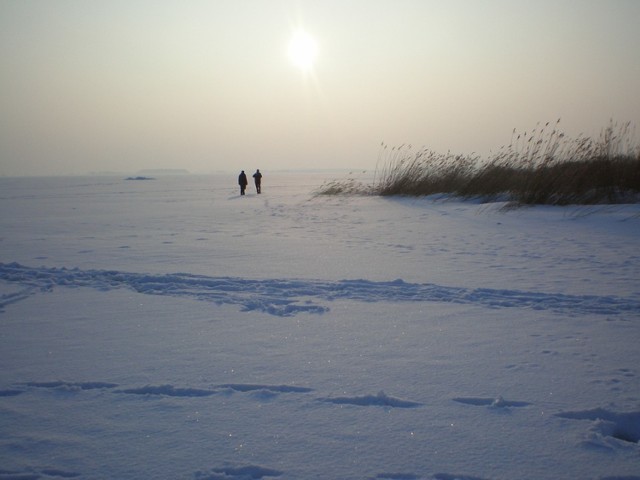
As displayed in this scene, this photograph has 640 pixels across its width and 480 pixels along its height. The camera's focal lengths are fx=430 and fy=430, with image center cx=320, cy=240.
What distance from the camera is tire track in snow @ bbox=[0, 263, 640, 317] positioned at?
3.06 meters

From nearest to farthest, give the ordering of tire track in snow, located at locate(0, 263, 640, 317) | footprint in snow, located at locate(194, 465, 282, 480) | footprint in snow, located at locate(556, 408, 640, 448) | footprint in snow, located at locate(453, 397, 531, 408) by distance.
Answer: footprint in snow, located at locate(194, 465, 282, 480), footprint in snow, located at locate(556, 408, 640, 448), footprint in snow, located at locate(453, 397, 531, 408), tire track in snow, located at locate(0, 263, 640, 317)

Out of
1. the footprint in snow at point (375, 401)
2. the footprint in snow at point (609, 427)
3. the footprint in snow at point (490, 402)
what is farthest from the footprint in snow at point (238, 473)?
the footprint in snow at point (609, 427)

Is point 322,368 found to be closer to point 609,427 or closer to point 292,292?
point 609,427

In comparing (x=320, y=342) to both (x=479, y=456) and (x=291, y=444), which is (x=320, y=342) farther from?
(x=479, y=456)

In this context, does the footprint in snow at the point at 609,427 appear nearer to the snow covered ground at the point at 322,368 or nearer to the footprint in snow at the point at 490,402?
the snow covered ground at the point at 322,368

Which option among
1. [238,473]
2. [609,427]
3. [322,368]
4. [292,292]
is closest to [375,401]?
[322,368]

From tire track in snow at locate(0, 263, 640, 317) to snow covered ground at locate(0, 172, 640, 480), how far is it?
2 cm

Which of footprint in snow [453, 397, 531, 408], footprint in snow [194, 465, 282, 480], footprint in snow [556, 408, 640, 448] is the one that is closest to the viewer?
footprint in snow [194, 465, 282, 480]

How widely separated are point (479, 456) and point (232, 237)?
5.49 metres

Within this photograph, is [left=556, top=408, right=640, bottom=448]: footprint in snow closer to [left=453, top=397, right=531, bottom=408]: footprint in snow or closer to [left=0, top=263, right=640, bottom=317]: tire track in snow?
[left=453, top=397, right=531, bottom=408]: footprint in snow

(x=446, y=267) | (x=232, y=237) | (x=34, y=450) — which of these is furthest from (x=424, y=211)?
(x=34, y=450)

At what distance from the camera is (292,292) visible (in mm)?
3480

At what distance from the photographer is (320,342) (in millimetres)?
2420

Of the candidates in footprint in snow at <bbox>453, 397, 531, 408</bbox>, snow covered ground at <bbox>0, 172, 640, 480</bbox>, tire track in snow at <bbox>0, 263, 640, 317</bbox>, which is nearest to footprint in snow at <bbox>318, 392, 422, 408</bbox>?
snow covered ground at <bbox>0, 172, 640, 480</bbox>
